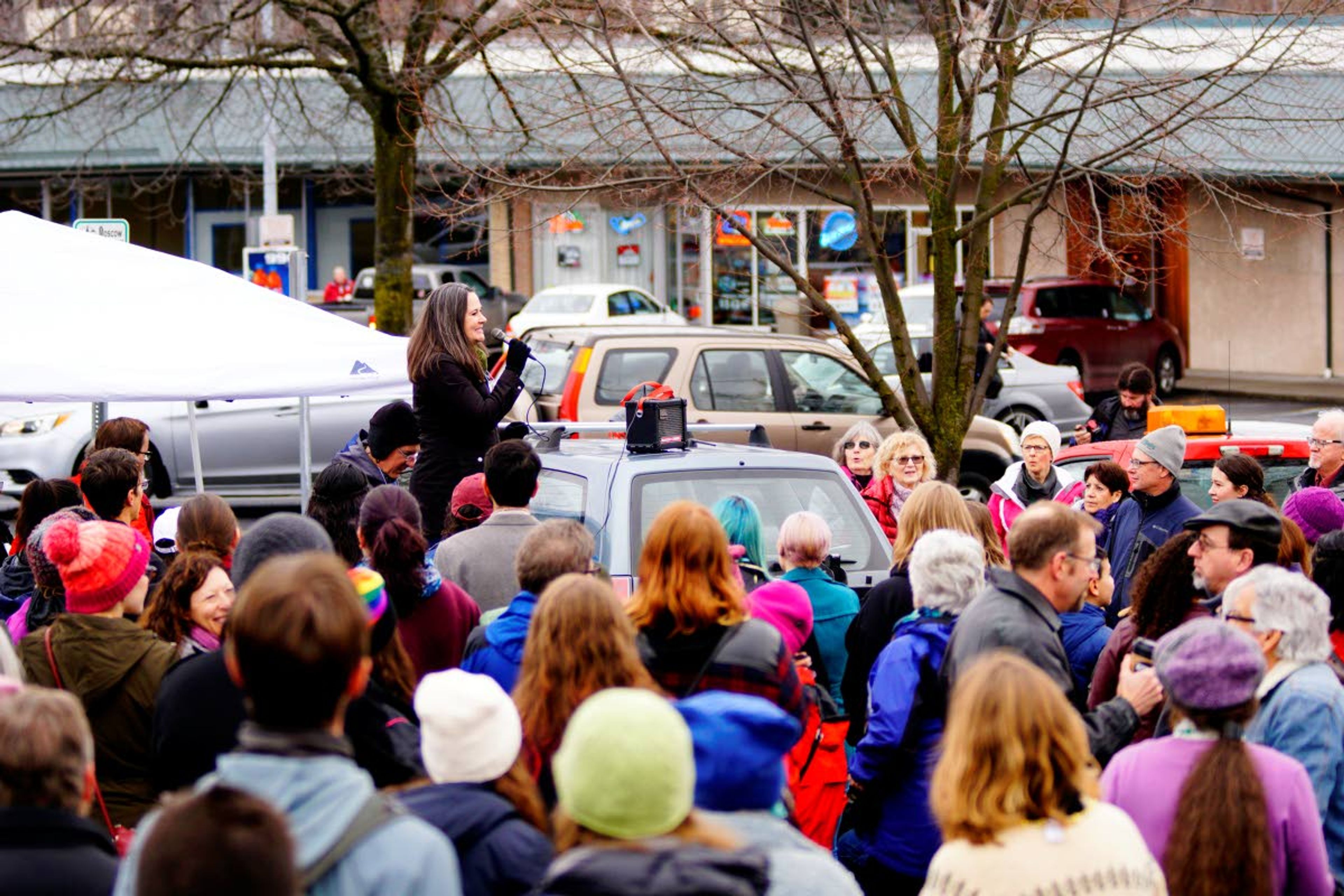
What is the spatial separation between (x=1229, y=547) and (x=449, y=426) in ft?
12.7

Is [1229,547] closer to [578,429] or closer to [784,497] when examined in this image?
[784,497]

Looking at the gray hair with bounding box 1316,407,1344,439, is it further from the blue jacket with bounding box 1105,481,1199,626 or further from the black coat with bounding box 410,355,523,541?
the black coat with bounding box 410,355,523,541

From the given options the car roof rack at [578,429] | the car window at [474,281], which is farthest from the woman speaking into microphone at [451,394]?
the car window at [474,281]

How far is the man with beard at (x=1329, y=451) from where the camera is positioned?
784 cm

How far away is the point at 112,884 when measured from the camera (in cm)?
290

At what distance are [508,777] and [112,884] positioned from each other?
0.78 m

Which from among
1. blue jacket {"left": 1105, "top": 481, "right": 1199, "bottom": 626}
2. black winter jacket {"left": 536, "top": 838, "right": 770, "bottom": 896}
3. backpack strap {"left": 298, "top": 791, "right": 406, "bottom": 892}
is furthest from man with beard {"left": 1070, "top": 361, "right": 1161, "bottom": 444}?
backpack strap {"left": 298, "top": 791, "right": 406, "bottom": 892}

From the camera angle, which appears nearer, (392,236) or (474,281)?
(392,236)

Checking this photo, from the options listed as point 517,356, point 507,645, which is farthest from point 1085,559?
point 517,356

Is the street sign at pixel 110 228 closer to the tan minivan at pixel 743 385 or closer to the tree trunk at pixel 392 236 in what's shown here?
the tan minivan at pixel 743 385

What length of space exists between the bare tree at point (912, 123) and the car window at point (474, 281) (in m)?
19.3

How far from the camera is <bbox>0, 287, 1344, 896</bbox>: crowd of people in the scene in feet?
8.66

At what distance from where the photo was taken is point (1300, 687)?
151 inches

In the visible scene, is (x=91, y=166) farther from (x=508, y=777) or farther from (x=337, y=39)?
(x=508, y=777)
